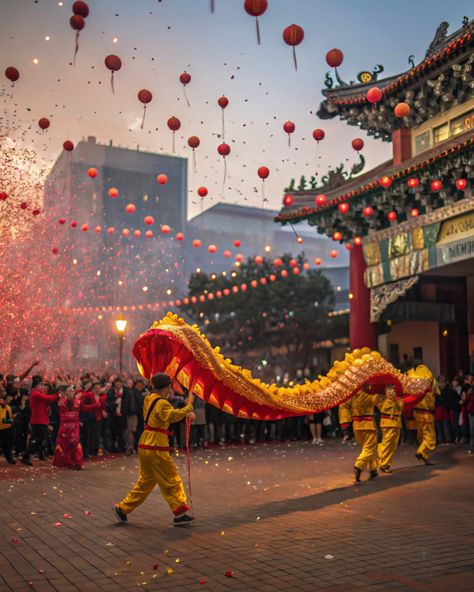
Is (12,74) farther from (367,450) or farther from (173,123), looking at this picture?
(367,450)

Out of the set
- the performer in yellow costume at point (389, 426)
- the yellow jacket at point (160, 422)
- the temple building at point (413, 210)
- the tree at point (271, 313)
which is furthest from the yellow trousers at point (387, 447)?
the tree at point (271, 313)

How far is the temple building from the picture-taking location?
51.8 feet

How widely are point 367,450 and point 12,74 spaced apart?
764cm

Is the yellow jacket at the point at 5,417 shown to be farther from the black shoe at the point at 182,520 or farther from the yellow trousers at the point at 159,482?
the black shoe at the point at 182,520

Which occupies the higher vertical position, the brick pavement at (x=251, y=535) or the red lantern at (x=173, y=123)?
the red lantern at (x=173, y=123)

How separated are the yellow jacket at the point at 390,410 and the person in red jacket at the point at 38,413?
5.79m

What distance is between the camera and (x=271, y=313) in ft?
116

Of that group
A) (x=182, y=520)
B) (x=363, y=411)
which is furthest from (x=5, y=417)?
(x=363, y=411)

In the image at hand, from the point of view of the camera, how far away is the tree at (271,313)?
3472 centimetres

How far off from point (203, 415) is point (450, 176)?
7.88 m

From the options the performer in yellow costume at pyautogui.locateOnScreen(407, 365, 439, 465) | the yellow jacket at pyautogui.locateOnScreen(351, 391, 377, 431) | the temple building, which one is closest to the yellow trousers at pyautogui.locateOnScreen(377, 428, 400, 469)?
the yellow jacket at pyautogui.locateOnScreen(351, 391, 377, 431)

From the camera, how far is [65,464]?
11961 millimetres

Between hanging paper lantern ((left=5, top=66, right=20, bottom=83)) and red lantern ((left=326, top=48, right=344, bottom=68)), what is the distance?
4.57 m

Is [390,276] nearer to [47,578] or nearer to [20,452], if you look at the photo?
[20,452]
